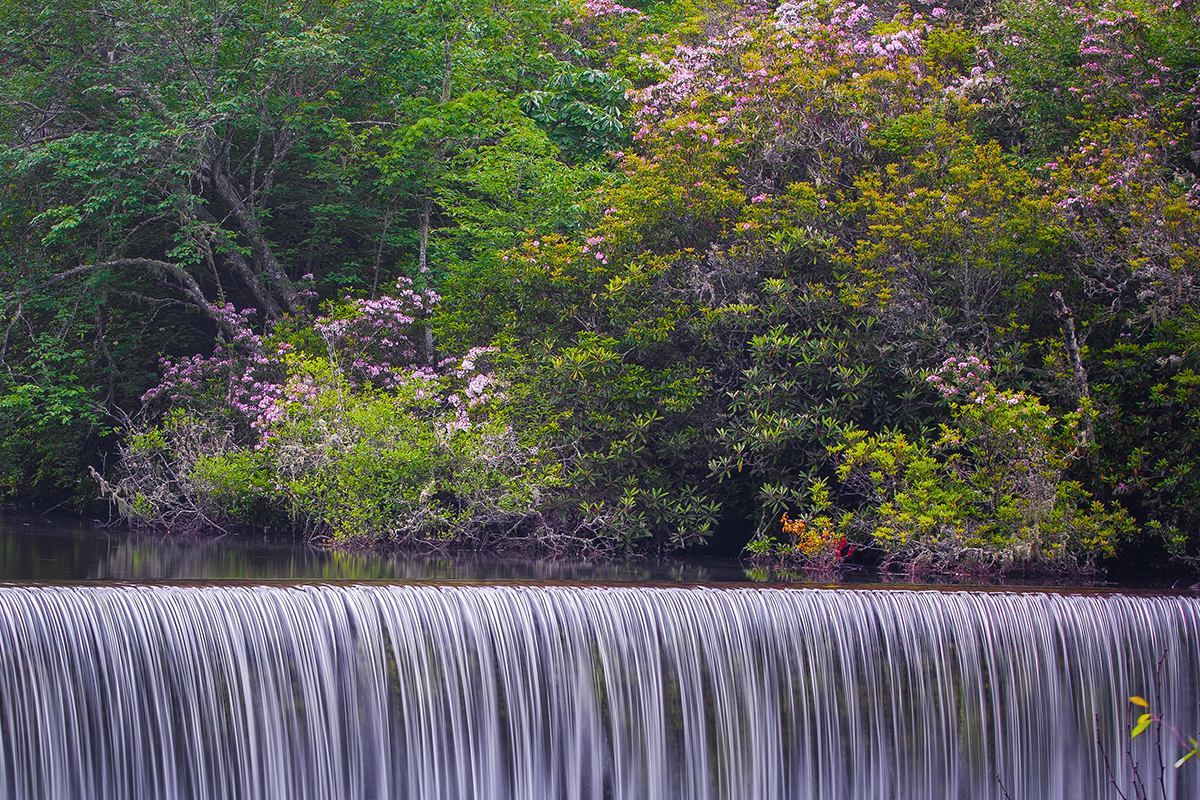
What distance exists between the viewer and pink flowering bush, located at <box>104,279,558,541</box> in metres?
11.8

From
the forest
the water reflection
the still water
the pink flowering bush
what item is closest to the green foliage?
the forest

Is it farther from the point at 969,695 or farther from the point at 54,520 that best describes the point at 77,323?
the point at 969,695

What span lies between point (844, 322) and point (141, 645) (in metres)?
7.84

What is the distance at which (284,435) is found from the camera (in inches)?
515

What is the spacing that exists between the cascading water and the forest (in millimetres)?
2215

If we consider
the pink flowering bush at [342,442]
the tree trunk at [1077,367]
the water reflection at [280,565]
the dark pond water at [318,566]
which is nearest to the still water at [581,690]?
the dark pond water at [318,566]

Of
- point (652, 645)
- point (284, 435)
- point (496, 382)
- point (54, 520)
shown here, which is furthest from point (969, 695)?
point (54, 520)

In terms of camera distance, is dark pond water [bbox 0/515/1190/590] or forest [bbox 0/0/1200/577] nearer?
dark pond water [bbox 0/515/1190/590]

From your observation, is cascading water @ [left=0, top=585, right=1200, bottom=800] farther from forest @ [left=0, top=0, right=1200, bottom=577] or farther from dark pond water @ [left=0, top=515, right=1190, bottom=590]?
forest @ [left=0, top=0, right=1200, bottom=577]

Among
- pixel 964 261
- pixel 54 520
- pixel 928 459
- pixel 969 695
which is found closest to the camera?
pixel 969 695

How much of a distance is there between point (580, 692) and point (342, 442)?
6.18 metres

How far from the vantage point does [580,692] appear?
23.5 feet

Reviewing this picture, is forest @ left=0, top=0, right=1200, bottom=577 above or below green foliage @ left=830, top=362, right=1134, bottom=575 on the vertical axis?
above

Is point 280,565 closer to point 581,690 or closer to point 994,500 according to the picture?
point 581,690
